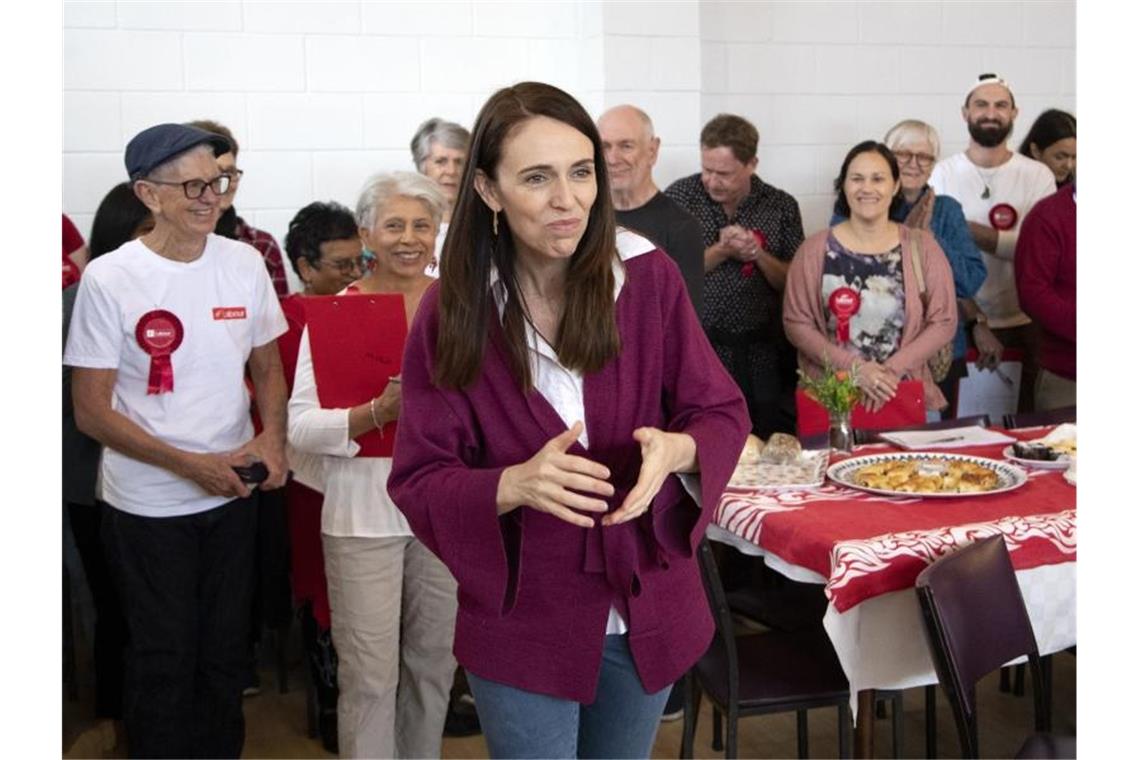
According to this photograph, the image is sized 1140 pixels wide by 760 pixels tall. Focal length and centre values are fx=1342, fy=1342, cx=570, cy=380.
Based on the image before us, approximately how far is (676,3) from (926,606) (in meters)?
3.32

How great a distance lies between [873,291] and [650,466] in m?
2.60

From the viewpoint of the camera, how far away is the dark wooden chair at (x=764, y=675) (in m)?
2.65

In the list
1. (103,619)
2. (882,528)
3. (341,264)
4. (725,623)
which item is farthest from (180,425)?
(882,528)

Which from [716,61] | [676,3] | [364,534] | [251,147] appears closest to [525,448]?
[364,534]

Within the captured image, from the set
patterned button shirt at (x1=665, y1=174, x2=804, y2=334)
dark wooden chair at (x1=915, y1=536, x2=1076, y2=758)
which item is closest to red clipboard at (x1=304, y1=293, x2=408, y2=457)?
dark wooden chair at (x1=915, y1=536, x2=1076, y2=758)

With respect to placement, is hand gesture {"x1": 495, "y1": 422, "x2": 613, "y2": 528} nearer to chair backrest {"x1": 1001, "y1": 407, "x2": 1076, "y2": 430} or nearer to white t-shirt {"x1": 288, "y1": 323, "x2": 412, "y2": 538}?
white t-shirt {"x1": 288, "y1": 323, "x2": 412, "y2": 538}

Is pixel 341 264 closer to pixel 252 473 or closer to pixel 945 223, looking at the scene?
pixel 252 473

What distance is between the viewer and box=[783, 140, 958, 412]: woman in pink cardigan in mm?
4008

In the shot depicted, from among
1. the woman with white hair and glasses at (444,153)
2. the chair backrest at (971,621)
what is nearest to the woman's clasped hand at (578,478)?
the chair backrest at (971,621)

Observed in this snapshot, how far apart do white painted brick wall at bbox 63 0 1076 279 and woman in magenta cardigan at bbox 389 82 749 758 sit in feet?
9.48

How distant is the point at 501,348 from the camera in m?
1.74

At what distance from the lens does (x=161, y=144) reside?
274 centimetres

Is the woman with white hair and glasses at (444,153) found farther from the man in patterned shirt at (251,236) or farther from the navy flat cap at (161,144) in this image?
the navy flat cap at (161,144)

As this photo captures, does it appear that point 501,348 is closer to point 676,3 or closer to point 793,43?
point 676,3
